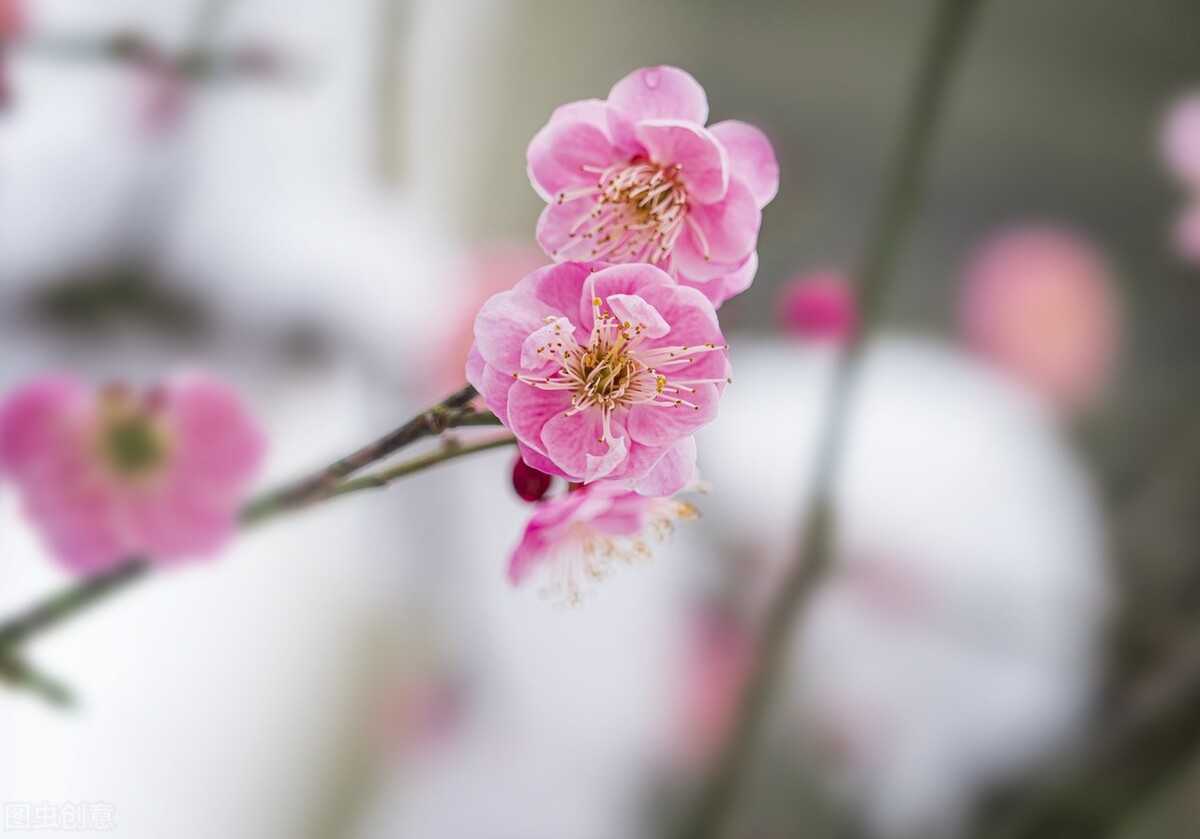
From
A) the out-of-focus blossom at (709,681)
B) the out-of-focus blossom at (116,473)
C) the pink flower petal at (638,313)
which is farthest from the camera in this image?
the out-of-focus blossom at (709,681)

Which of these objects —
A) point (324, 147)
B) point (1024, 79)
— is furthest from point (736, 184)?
point (1024, 79)

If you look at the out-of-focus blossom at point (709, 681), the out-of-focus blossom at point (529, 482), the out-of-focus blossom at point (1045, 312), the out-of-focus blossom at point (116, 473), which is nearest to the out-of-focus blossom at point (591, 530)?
the out-of-focus blossom at point (529, 482)

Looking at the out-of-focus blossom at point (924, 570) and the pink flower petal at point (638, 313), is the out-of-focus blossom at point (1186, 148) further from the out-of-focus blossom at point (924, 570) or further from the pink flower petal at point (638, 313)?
the pink flower petal at point (638, 313)

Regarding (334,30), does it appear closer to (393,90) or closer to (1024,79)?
(393,90)

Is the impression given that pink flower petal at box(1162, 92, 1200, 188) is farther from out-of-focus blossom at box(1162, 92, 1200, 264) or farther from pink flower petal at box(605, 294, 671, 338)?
pink flower petal at box(605, 294, 671, 338)

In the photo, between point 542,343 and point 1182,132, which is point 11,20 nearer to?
point 542,343

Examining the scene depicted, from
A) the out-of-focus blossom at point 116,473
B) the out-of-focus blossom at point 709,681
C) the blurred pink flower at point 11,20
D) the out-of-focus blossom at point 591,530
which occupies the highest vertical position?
the blurred pink flower at point 11,20

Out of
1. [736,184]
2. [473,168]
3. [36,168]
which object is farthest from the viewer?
[473,168]
